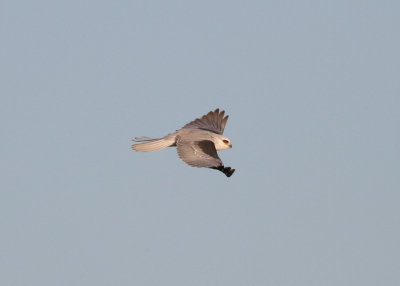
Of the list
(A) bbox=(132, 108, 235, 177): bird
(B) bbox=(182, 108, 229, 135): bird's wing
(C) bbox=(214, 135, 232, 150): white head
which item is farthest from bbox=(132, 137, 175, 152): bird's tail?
(B) bbox=(182, 108, 229, 135): bird's wing

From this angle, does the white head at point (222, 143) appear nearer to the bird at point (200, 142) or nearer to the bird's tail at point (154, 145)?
the bird at point (200, 142)

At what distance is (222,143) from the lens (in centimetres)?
3144

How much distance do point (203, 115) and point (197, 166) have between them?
885 centimetres

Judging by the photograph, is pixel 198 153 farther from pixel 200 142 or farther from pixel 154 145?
pixel 154 145

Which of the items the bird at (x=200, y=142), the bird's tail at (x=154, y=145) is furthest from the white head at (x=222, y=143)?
the bird's tail at (x=154, y=145)

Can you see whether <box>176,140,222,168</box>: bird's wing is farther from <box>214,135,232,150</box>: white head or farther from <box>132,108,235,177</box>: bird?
<box>214,135,232,150</box>: white head

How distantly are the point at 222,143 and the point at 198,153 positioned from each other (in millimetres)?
3608

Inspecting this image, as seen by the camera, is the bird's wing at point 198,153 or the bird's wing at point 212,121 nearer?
the bird's wing at point 198,153

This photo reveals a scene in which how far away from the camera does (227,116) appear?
34.9 metres


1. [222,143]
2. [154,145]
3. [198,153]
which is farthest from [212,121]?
[198,153]

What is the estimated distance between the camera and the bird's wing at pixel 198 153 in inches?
1056

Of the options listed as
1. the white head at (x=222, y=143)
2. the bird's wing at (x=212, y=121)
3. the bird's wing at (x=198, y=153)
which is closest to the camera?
the bird's wing at (x=198, y=153)

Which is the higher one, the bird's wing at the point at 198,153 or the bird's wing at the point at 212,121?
the bird's wing at the point at 212,121

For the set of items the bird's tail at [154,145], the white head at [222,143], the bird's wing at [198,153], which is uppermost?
the white head at [222,143]
